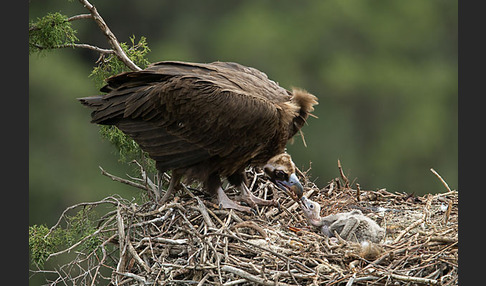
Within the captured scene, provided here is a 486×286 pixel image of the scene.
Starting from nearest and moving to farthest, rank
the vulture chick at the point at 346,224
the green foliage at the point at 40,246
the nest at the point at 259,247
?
the nest at the point at 259,247 < the vulture chick at the point at 346,224 < the green foliage at the point at 40,246

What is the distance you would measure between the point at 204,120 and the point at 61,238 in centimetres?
151

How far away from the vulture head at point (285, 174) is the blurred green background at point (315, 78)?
23.5ft

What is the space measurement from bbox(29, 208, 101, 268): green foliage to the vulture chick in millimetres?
1677

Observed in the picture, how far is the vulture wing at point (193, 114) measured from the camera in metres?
6.34

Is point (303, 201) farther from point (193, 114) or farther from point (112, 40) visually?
point (112, 40)

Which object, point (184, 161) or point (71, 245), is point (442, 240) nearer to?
point (184, 161)

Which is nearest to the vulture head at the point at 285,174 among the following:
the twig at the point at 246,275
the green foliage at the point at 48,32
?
the twig at the point at 246,275

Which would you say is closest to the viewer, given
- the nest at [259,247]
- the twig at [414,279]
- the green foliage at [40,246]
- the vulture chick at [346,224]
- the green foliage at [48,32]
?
the twig at [414,279]

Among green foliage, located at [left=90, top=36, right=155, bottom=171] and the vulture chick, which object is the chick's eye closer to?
the vulture chick

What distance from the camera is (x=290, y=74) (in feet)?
53.8

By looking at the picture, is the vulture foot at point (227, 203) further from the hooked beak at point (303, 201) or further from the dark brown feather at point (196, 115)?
the hooked beak at point (303, 201)

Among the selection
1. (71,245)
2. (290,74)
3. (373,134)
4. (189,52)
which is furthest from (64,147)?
(71,245)

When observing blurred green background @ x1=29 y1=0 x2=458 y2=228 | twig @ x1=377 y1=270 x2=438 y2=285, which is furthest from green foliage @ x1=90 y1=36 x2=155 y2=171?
blurred green background @ x1=29 y1=0 x2=458 y2=228

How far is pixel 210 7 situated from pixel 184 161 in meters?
14.6
